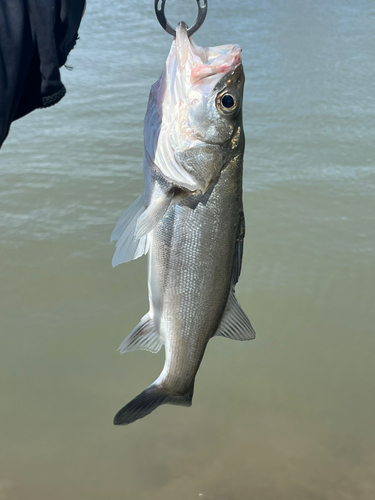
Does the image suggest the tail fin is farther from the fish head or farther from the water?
the water

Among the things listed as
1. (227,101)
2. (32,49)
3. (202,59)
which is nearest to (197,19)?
(202,59)

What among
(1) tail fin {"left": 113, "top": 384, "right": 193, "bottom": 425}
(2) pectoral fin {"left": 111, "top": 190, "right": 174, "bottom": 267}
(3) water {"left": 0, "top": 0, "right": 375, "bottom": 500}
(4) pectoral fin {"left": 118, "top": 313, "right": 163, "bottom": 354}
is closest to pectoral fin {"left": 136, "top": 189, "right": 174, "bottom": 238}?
(2) pectoral fin {"left": 111, "top": 190, "right": 174, "bottom": 267}

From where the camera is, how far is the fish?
1.67 m

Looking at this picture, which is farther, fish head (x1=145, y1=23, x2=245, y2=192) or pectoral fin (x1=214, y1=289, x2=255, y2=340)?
pectoral fin (x1=214, y1=289, x2=255, y2=340)

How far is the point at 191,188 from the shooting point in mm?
1670

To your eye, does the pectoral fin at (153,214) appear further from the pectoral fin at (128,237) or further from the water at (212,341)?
the water at (212,341)

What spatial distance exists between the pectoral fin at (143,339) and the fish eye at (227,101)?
770 millimetres

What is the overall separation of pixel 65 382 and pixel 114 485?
0.69 meters

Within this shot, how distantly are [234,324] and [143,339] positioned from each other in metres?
0.33

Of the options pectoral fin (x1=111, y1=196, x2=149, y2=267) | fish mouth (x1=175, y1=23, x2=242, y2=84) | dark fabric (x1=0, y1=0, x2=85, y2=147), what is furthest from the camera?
pectoral fin (x1=111, y1=196, x2=149, y2=267)

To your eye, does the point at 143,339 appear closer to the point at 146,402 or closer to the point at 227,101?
the point at 146,402

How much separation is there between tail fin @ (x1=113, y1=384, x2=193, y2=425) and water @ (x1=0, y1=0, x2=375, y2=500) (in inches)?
39.2

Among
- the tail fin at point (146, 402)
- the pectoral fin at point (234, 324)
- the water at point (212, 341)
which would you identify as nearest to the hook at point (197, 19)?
the pectoral fin at point (234, 324)

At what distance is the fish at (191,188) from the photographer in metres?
1.67
